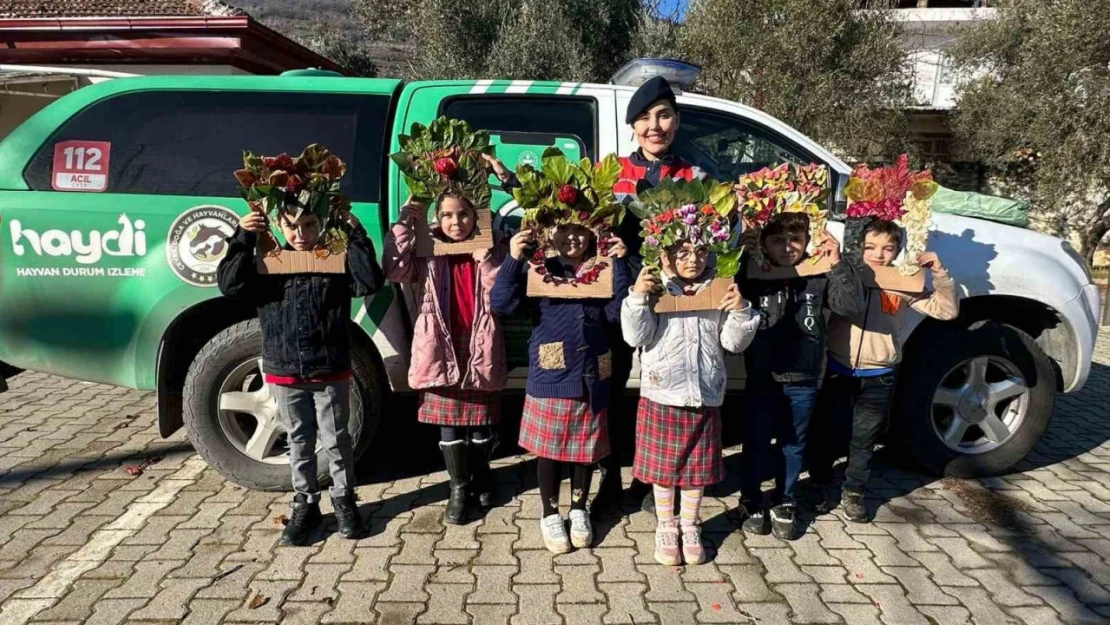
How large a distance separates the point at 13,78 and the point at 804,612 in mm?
9751

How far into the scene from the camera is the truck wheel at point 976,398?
348 cm

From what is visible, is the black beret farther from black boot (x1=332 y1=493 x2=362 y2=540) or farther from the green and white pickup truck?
black boot (x1=332 y1=493 x2=362 y2=540)

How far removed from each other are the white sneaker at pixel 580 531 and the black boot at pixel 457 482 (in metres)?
0.56

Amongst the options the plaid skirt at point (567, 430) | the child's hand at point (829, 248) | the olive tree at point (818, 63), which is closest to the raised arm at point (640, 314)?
the plaid skirt at point (567, 430)

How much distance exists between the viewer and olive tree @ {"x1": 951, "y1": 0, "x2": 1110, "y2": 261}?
971cm

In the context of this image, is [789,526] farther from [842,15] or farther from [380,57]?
[380,57]

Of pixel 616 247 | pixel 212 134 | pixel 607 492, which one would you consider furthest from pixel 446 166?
pixel 607 492

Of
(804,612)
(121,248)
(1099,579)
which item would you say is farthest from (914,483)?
(121,248)

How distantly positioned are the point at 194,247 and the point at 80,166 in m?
0.72

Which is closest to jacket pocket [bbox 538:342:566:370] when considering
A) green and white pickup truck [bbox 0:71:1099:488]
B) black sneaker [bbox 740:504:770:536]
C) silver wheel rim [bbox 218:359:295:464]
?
green and white pickup truck [bbox 0:71:1099:488]

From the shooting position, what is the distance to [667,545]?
2818 mm

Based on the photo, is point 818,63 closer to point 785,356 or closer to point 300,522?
point 785,356

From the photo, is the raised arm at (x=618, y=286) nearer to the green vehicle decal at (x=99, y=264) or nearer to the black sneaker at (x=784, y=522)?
the green vehicle decal at (x=99, y=264)

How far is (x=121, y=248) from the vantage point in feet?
10.1
